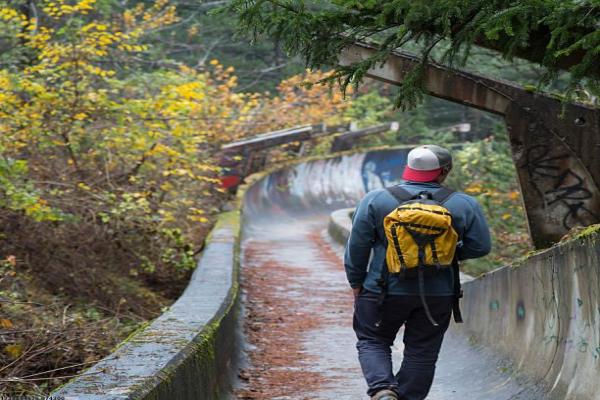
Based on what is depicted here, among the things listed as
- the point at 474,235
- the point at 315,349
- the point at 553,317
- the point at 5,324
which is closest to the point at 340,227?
the point at 315,349

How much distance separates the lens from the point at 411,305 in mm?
5617

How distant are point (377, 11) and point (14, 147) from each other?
7.65 metres

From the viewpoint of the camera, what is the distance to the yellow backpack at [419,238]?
5.37 m

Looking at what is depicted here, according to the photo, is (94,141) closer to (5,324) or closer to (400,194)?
(5,324)

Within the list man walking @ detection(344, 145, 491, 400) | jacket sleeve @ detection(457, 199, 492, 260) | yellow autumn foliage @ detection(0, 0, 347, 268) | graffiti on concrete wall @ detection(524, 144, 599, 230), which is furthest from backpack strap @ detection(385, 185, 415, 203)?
yellow autumn foliage @ detection(0, 0, 347, 268)

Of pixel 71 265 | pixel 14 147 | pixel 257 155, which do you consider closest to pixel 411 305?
pixel 71 265

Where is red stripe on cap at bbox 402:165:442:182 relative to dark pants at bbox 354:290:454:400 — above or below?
above

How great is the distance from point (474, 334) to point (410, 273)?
3825mm

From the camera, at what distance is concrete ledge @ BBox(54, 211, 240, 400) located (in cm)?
430

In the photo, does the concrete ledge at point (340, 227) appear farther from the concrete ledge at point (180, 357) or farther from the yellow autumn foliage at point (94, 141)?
the concrete ledge at point (180, 357)

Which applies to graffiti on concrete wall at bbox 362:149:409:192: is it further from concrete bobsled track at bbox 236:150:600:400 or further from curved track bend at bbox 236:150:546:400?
concrete bobsled track at bbox 236:150:600:400

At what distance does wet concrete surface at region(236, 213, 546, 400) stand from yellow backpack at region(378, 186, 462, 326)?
143cm

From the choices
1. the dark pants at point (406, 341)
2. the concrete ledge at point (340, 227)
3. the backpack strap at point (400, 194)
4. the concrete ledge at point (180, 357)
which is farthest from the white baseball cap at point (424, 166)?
the concrete ledge at point (340, 227)

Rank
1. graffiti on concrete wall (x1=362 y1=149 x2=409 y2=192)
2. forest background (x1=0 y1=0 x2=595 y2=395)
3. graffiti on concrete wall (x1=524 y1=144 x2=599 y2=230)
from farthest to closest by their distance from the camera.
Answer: graffiti on concrete wall (x1=362 y1=149 x2=409 y2=192) < graffiti on concrete wall (x1=524 y1=144 x2=599 y2=230) < forest background (x1=0 y1=0 x2=595 y2=395)
